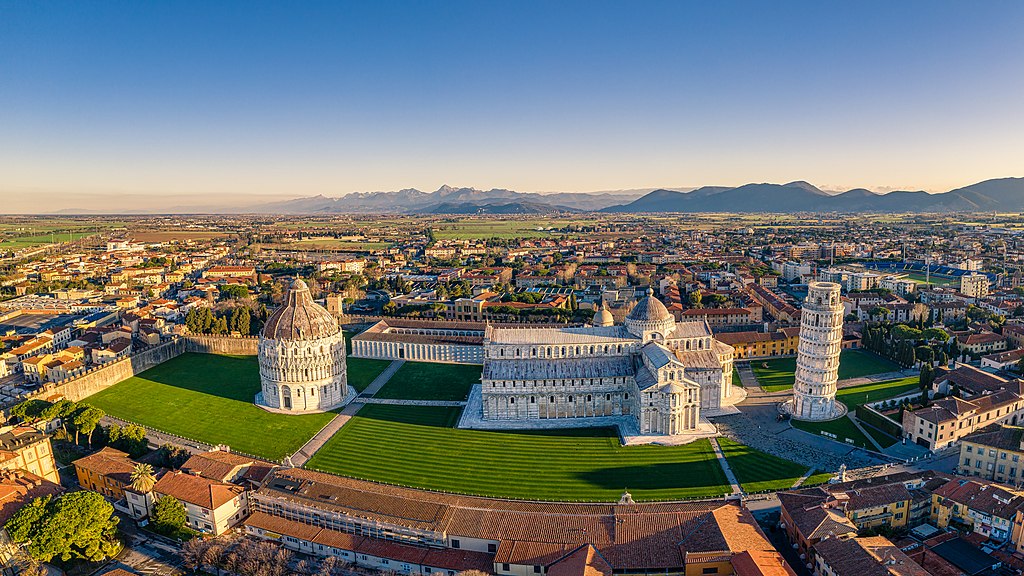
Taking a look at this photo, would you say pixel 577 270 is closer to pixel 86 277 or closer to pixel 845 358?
pixel 845 358

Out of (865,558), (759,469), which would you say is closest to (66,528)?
(865,558)

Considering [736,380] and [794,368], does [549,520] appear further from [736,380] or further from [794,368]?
[794,368]

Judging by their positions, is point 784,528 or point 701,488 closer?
point 784,528

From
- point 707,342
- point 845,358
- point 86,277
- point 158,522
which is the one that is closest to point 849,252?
point 845,358

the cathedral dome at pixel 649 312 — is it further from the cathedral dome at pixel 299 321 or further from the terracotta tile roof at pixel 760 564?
the cathedral dome at pixel 299 321

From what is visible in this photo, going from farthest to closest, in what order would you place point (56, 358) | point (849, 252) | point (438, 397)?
point (849, 252) → point (56, 358) → point (438, 397)

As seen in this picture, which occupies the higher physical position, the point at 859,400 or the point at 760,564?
the point at 760,564
